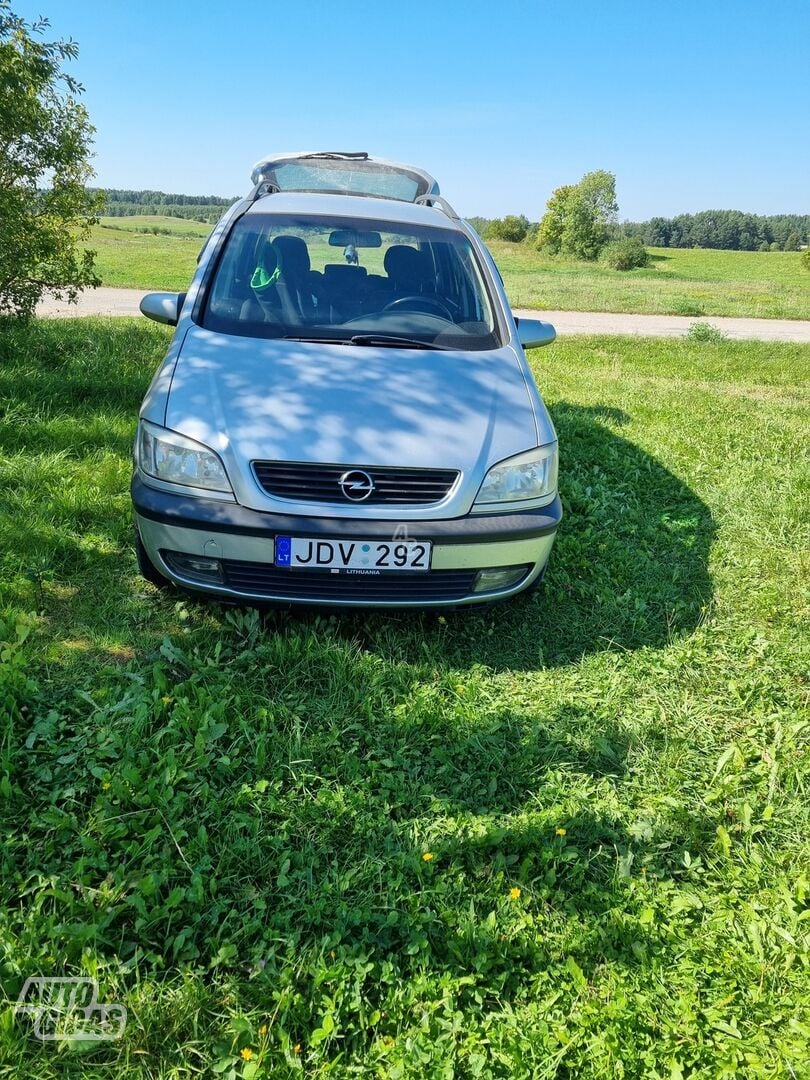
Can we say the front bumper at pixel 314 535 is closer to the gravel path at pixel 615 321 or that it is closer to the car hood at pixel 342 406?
the car hood at pixel 342 406

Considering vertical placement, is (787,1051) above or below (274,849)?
below

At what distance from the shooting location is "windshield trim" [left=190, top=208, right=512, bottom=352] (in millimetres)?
3736

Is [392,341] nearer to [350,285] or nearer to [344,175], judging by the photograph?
[350,285]

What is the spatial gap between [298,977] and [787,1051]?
113 cm

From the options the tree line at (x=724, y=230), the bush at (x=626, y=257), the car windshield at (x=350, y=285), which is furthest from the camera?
the tree line at (x=724, y=230)

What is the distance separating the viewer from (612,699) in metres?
3.00

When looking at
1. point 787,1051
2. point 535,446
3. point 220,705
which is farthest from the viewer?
point 535,446

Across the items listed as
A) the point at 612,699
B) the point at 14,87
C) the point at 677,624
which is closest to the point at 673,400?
the point at 677,624

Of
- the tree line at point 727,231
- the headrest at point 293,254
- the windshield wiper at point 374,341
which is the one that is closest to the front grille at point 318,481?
the windshield wiper at point 374,341

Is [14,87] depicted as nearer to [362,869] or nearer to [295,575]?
[295,575]

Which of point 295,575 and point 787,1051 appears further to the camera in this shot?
point 295,575

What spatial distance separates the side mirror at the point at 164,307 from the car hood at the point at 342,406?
415 mm

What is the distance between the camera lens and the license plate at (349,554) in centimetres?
282

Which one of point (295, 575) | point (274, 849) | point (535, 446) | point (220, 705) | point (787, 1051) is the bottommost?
point (787, 1051)
